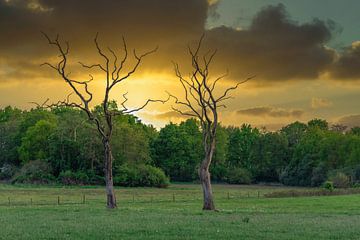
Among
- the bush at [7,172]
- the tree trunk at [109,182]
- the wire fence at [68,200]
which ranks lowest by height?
the wire fence at [68,200]

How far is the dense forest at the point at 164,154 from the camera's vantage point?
115 metres

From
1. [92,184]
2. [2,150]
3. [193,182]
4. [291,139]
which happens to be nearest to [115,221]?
[92,184]

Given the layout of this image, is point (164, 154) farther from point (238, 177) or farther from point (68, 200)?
point (68, 200)

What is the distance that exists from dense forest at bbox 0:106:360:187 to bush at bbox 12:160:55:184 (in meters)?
0.19

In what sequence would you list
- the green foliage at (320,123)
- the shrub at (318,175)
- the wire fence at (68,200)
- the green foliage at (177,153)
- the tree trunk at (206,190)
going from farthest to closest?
the green foliage at (320,123)
the green foliage at (177,153)
the shrub at (318,175)
the wire fence at (68,200)
the tree trunk at (206,190)

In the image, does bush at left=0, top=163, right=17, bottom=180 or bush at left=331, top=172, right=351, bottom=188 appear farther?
bush at left=0, top=163, right=17, bottom=180

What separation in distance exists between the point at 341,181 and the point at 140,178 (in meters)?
36.5

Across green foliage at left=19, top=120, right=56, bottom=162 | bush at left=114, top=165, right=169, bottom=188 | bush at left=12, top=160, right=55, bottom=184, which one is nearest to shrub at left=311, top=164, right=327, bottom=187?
bush at left=114, top=165, right=169, bottom=188

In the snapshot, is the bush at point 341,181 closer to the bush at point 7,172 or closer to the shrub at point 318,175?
the shrub at point 318,175

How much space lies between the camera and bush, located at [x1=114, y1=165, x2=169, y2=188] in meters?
111

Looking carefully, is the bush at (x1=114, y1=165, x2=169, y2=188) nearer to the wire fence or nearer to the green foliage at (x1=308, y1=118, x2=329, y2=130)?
the wire fence

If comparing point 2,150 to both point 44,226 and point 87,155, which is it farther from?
point 44,226

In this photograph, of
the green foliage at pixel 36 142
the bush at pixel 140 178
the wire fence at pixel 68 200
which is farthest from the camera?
the green foliage at pixel 36 142

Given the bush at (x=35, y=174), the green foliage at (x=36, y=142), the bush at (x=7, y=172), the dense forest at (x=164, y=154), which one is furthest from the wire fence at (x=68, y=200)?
the bush at (x=7, y=172)
